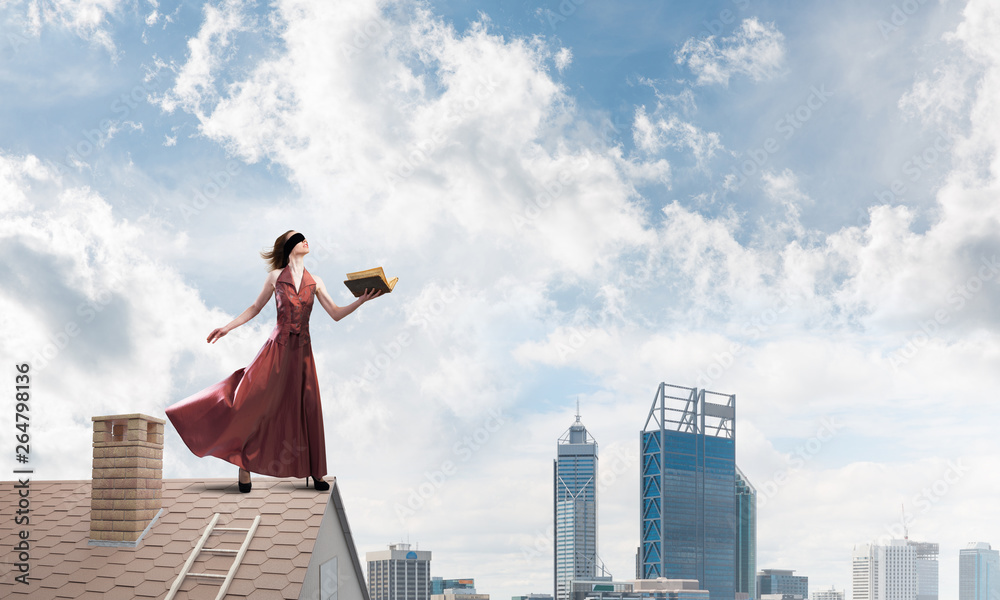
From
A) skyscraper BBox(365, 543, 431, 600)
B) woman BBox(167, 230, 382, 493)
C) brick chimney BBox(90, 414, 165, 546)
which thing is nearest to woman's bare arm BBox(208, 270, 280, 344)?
woman BBox(167, 230, 382, 493)

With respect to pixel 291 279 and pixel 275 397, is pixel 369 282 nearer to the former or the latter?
pixel 291 279

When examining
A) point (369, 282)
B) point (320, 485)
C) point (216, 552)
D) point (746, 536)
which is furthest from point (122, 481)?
point (746, 536)

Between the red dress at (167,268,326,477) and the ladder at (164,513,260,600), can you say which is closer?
the ladder at (164,513,260,600)

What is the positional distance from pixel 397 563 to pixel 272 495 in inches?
5038

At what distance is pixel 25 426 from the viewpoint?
10.4 metres

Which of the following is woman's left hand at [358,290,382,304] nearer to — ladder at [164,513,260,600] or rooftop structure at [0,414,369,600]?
rooftop structure at [0,414,369,600]

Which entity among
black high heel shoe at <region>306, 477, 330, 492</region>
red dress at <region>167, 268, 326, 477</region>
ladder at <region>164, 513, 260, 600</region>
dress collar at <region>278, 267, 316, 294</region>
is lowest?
ladder at <region>164, 513, 260, 600</region>

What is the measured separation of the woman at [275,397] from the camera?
32.2 feet

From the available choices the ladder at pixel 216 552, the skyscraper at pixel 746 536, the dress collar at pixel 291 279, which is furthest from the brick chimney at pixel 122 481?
the skyscraper at pixel 746 536

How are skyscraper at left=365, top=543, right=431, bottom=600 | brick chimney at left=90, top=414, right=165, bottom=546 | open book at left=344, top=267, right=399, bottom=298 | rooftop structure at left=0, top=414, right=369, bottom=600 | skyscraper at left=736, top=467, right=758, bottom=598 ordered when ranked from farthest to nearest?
skyscraper at left=736, top=467, right=758, bottom=598 < skyscraper at left=365, top=543, right=431, bottom=600 < brick chimney at left=90, top=414, right=165, bottom=546 < rooftop structure at left=0, top=414, right=369, bottom=600 < open book at left=344, top=267, right=399, bottom=298

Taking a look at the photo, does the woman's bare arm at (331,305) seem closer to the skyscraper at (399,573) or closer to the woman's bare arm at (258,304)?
the woman's bare arm at (258,304)

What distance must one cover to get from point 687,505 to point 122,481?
524 ft

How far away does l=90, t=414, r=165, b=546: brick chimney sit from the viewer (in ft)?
35.5

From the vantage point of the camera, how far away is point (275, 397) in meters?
9.91
